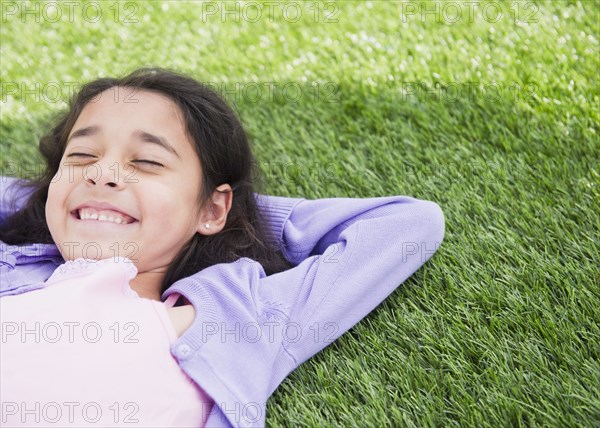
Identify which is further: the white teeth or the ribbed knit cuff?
the ribbed knit cuff

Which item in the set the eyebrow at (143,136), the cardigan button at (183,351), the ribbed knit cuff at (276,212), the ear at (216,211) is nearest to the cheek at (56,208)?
the eyebrow at (143,136)

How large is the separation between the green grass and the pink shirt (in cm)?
31

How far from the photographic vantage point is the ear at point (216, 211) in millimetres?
2477

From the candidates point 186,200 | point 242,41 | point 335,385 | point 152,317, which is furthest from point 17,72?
→ point 335,385

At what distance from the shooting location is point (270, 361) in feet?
6.82


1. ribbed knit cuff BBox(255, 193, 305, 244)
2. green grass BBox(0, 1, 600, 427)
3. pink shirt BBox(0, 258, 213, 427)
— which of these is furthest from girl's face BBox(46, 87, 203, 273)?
green grass BBox(0, 1, 600, 427)

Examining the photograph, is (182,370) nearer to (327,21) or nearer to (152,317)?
(152,317)

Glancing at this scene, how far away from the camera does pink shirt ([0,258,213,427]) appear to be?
1849 millimetres

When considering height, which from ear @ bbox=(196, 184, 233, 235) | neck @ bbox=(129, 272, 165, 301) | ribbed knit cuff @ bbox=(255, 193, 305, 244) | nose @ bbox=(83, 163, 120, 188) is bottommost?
neck @ bbox=(129, 272, 165, 301)

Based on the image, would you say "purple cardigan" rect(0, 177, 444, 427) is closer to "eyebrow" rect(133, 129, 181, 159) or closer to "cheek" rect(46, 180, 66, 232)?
"cheek" rect(46, 180, 66, 232)

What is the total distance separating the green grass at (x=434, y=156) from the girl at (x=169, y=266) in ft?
0.47

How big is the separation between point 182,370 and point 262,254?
0.67 metres

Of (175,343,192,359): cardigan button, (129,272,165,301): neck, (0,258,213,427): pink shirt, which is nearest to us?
(0,258,213,427): pink shirt

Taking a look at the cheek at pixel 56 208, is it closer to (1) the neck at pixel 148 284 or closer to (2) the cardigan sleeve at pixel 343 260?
(1) the neck at pixel 148 284
